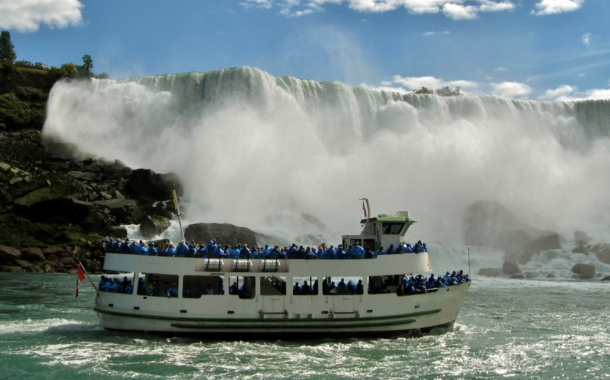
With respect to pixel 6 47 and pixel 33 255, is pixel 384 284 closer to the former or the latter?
pixel 33 255

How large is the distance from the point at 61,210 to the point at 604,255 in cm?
4251

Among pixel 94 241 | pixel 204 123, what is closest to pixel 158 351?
pixel 94 241

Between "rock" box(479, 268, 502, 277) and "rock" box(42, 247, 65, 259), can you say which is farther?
"rock" box(479, 268, 502, 277)

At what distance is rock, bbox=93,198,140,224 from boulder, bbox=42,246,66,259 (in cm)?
577

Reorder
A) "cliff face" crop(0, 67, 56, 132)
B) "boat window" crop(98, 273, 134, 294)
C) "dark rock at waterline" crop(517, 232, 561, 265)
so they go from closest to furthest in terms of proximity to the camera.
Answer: "boat window" crop(98, 273, 134, 294) < "dark rock at waterline" crop(517, 232, 561, 265) < "cliff face" crop(0, 67, 56, 132)

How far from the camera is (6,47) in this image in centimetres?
9438

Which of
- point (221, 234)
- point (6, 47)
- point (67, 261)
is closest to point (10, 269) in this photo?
point (67, 261)

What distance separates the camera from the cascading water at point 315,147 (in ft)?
172

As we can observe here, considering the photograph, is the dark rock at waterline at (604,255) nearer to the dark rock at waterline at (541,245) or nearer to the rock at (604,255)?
the rock at (604,255)

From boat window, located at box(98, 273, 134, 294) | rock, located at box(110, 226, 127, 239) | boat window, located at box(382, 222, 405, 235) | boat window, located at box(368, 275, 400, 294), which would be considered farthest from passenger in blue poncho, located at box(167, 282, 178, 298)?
rock, located at box(110, 226, 127, 239)

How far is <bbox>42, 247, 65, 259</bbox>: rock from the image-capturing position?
126ft

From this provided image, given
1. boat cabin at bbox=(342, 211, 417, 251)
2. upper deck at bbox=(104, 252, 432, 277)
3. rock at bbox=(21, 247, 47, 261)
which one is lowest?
upper deck at bbox=(104, 252, 432, 277)

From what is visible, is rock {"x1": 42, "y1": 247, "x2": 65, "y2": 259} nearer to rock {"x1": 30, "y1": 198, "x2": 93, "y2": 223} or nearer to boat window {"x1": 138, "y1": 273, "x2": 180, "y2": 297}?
rock {"x1": 30, "y1": 198, "x2": 93, "y2": 223}

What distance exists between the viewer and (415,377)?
1377 cm
